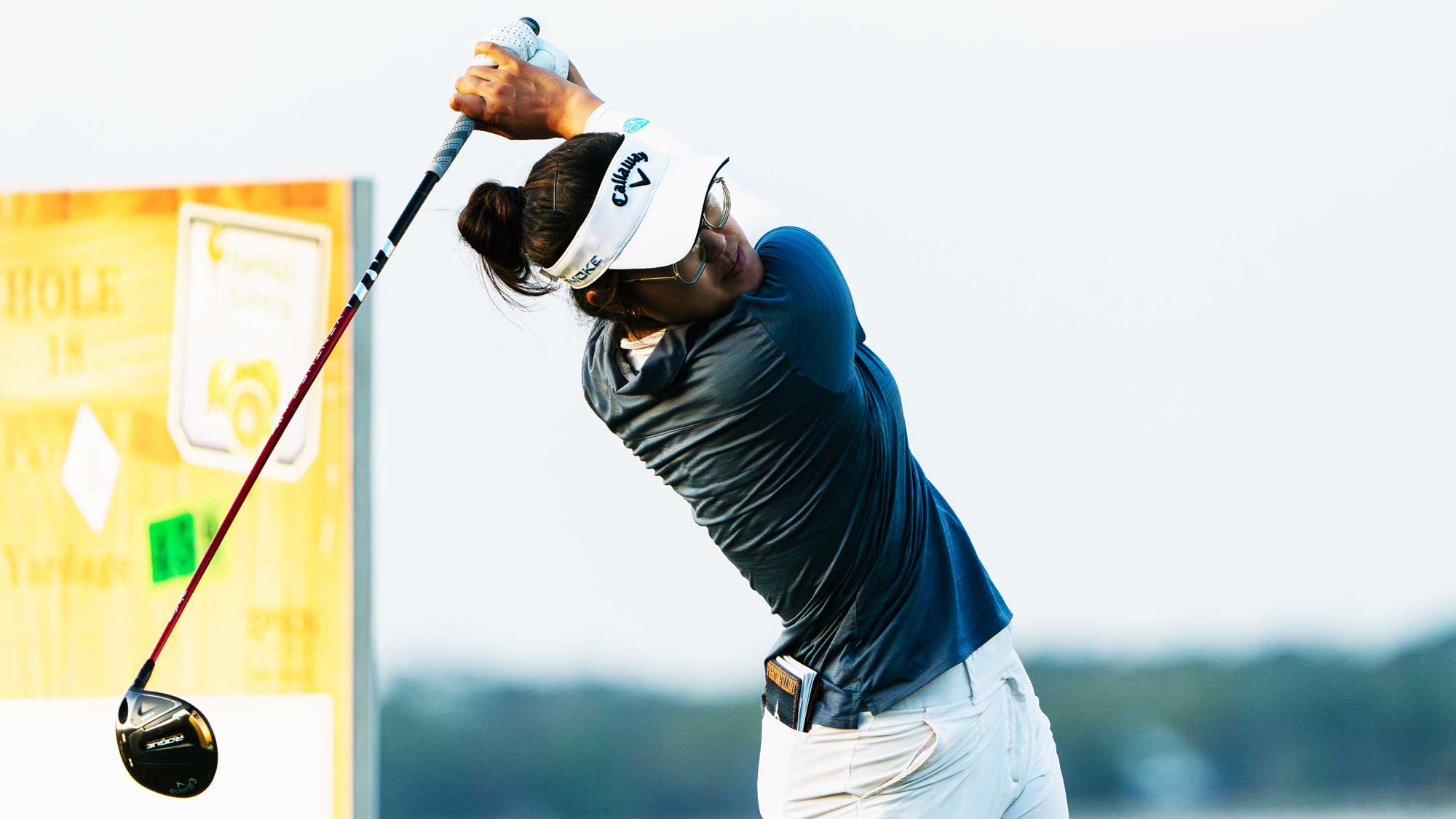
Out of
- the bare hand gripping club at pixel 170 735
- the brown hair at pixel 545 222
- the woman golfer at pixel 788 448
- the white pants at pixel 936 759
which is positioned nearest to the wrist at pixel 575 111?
the woman golfer at pixel 788 448

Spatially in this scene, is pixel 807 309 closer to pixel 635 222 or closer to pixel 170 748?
pixel 635 222

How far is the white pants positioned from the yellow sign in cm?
112

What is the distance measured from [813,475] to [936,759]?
33 cm

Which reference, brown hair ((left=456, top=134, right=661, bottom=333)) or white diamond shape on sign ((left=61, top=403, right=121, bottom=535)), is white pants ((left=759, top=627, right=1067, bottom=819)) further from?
white diamond shape on sign ((left=61, top=403, right=121, bottom=535))

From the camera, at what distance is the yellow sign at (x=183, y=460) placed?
248cm

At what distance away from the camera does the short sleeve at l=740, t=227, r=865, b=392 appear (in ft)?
4.57

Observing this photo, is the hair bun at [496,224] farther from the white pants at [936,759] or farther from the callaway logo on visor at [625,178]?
the white pants at [936,759]

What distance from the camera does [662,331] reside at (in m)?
1.47

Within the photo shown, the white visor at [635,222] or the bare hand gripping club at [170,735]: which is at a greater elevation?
the white visor at [635,222]

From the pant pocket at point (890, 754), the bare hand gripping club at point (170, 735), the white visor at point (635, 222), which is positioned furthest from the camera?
the bare hand gripping club at point (170, 735)

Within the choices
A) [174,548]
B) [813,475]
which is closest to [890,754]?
[813,475]

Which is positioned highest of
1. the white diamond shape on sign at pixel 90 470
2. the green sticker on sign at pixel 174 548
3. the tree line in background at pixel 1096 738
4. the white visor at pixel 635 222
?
the white visor at pixel 635 222

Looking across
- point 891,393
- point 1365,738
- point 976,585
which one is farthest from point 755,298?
point 1365,738

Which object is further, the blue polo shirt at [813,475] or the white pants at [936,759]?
the white pants at [936,759]
